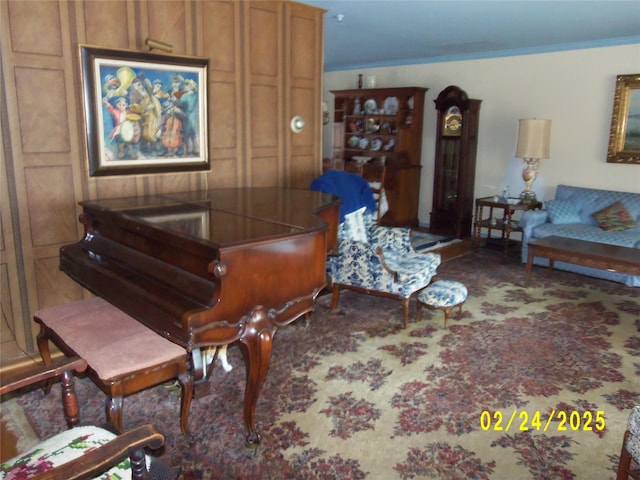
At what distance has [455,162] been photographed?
6742mm

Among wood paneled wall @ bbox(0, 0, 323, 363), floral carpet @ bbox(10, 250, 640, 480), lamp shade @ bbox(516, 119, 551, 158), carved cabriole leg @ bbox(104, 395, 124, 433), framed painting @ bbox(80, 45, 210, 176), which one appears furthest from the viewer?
lamp shade @ bbox(516, 119, 551, 158)

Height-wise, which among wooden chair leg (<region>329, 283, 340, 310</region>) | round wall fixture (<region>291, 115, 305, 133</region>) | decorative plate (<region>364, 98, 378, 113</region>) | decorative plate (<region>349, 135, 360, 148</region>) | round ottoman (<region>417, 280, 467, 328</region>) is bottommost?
wooden chair leg (<region>329, 283, 340, 310</region>)

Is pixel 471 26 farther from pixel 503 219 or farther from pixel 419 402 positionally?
pixel 419 402

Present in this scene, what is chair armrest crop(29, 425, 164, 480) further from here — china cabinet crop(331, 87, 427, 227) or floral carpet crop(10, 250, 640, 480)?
china cabinet crop(331, 87, 427, 227)

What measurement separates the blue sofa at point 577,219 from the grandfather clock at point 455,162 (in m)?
1.13

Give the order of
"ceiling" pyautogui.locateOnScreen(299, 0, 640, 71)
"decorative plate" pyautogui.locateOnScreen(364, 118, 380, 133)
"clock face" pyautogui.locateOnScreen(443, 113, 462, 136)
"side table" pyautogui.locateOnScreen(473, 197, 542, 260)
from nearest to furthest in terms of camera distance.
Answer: "ceiling" pyautogui.locateOnScreen(299, 0, 640, 71) → "side table" pyautogui.locateOnScreen(473, 197, 542, 260) → "clock face" pyautogui.locateOnScreen(443, 113, 462, 136) → "decorative plate" pyautogui.locateOnScreen(364, 118, 380, 133)

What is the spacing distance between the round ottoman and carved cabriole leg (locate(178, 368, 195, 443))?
2.05 metres

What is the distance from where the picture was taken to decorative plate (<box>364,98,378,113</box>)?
7434mm

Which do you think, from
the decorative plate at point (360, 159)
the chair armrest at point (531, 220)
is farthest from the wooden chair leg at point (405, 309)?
the decorative plate at point (360, 159)

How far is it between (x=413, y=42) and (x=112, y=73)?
3.82 meters

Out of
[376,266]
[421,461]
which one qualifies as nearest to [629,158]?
[376,266]

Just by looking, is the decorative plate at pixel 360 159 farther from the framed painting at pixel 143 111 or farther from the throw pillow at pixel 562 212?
the framed painting at pixel 143 111

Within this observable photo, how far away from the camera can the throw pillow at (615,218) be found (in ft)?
17.3
